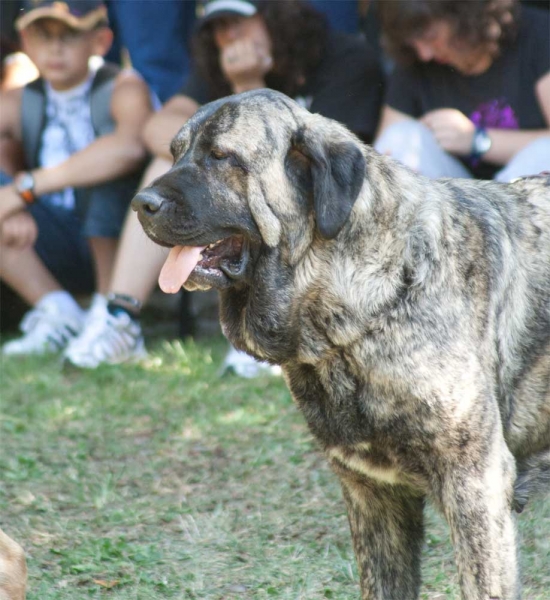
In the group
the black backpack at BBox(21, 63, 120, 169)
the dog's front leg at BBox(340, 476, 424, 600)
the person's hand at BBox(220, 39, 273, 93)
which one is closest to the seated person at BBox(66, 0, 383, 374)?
the person's hand at BBox(220, 39, 273, 93)

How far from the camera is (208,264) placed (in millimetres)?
2754

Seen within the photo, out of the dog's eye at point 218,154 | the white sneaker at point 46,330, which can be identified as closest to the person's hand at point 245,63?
the white sneaker at point 46,330

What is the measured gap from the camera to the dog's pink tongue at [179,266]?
2736 millimetres

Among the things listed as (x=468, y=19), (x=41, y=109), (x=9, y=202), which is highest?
(x=468, y=19)

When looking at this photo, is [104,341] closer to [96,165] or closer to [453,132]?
[96,165]

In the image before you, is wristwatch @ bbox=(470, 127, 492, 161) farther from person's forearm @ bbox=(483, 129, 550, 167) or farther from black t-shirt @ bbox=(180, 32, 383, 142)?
black t-shirt @ bbox=(180, 32, 383, 142)

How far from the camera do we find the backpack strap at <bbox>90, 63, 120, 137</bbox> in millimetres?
6098

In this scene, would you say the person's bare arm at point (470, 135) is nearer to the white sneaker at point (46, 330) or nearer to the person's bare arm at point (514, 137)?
the person's bare arm at point (514, 137)

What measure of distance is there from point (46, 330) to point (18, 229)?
2.06 ft

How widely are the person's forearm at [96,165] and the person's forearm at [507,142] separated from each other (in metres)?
2.19

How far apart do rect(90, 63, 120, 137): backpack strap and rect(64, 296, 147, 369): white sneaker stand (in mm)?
1136

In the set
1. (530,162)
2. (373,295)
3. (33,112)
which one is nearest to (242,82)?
(33,112)

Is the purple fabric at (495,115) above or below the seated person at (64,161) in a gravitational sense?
above

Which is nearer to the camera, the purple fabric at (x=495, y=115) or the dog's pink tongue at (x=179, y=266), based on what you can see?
the dog's pink tongue at (x=179, y=266)
